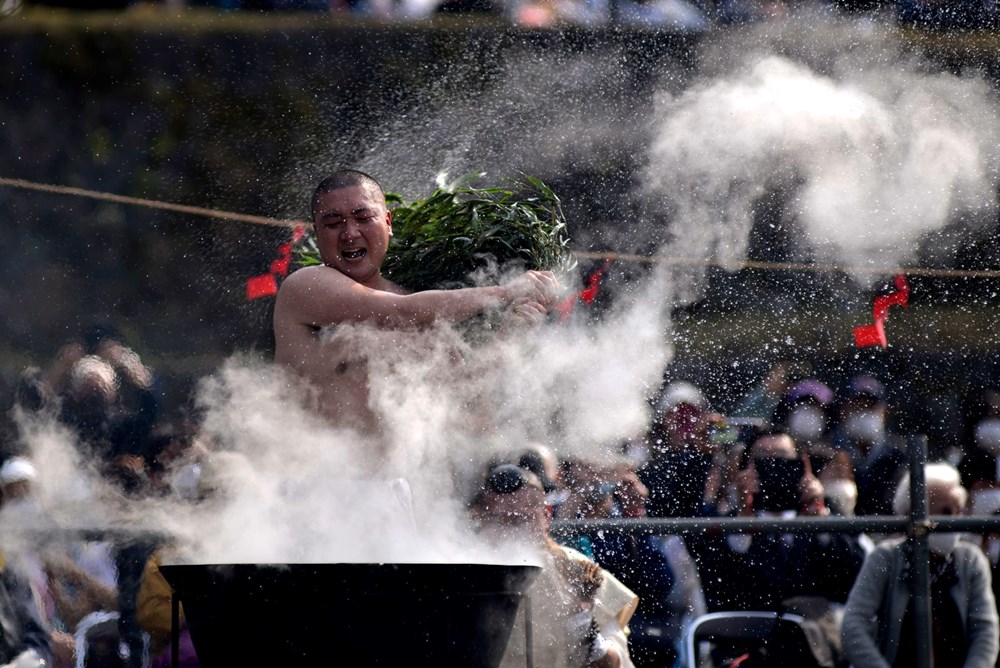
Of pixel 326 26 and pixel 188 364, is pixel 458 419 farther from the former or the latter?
pixel 326 26

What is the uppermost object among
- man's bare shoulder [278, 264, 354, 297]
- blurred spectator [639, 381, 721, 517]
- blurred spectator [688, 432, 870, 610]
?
man's bare shoulder [278, 264, 354, 297]

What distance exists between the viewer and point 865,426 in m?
6.05

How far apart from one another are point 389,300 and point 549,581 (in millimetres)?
1166

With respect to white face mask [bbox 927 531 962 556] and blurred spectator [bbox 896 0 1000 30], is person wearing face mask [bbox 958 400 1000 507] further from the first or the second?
blurred spectator [bbox 896 0 1000 30]

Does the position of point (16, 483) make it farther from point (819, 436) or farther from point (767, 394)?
point (767, 394)

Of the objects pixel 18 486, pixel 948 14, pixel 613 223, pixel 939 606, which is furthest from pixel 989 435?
pixel 18 486

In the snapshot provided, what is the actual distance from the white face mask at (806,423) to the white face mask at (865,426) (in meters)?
0.12

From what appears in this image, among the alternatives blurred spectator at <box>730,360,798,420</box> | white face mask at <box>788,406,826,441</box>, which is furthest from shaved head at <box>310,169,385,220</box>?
blurred spectator at <box>730,360,798,420</box>

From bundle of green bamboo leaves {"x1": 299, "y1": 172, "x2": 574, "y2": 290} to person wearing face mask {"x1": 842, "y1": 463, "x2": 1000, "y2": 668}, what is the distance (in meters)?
1.72

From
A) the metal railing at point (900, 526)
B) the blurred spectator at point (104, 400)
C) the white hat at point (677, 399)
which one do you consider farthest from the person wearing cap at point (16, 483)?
the white hat at point (677, 399)

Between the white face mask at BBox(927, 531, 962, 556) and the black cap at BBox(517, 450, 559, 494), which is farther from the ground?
the black cap at BBox(517, 450, 559, 494)

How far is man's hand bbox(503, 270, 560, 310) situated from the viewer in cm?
356

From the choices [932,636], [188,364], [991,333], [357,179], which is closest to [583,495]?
[932,636]

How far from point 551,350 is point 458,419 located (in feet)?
3.42
